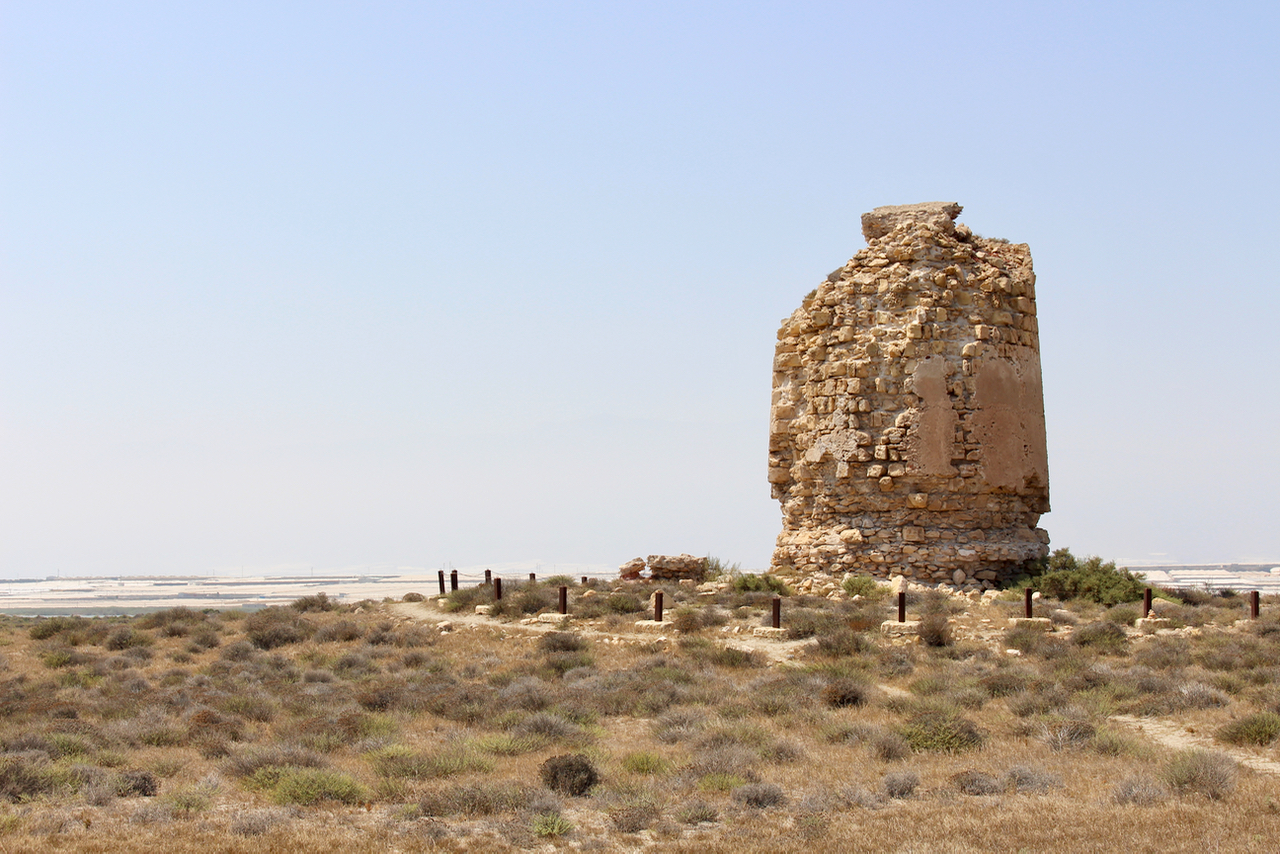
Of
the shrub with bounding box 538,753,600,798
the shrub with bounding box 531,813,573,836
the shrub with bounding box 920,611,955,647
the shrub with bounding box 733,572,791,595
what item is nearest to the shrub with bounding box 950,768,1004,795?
the shrub with bounding box 538,753,600,798

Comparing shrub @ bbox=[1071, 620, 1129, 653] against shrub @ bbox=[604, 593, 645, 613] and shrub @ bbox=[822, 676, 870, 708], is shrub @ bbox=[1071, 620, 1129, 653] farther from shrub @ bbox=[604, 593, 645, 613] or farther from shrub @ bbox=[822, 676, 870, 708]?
shrub @ bbox=[604, 593, 645, 613]

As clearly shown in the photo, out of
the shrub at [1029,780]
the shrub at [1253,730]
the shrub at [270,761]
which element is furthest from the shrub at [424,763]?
the shrub at [1253,730]

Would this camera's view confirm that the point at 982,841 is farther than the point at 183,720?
No

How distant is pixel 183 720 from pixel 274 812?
418cm

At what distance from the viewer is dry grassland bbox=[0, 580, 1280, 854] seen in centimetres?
654

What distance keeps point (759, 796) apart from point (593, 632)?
29.8ft

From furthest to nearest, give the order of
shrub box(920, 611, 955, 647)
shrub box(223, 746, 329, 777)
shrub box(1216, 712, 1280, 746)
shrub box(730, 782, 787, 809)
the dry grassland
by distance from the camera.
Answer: shrub box(920, 611, 955, 647), shrub box(1216, 712, 1280, 746), shrub box(223, 746, 329, 777), shrub box(730, 782, 787, 809), the dry grassland

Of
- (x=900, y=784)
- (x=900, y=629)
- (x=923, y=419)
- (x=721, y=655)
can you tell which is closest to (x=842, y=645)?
(x=900, y=629)

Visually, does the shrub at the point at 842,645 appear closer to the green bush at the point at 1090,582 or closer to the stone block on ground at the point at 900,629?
the stone block on ground at the point at 900,629

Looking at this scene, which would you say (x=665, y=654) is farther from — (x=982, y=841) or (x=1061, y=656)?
(x=982, y=841)

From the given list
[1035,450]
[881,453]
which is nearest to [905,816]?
[881,453]

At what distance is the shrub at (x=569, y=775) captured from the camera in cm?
765

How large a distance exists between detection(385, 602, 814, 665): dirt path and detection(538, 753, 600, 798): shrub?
609cm

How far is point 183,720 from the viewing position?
10359 mm
